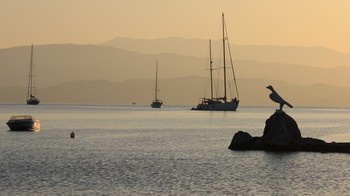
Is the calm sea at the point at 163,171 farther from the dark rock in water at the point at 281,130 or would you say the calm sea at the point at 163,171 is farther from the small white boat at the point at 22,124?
the small white boat at the point at 22,124

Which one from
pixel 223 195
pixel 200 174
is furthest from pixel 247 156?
pixel 223 195

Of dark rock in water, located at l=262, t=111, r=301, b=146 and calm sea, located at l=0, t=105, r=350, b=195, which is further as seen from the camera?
Answer: dark rock in water, located at l=262, t=111, r=301, b=146

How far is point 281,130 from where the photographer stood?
79938mm

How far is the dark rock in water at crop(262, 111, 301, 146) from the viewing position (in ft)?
259

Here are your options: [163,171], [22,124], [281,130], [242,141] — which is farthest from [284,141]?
[22,124]

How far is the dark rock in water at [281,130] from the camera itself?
259 ft

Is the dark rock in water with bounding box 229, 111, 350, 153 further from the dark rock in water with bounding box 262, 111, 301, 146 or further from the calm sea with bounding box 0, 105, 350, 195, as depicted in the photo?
the calm sea with bounding box 0, 105, 350, 195

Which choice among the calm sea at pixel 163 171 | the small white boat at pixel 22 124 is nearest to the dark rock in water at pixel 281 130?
the calm sea at pixel 163 171

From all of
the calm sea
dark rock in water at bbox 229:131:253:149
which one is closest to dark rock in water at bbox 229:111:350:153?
dark rock in water at bbox 229:131:253:149

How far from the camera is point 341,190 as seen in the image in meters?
52.4

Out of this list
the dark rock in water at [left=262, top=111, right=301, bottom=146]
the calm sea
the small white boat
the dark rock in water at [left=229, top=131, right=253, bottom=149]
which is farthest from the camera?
the small white boat

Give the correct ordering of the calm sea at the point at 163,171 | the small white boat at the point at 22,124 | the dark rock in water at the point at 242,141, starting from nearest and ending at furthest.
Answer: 1. the calm sea at the point at 163,171
2. the dark rock in water at the point at 242,141
3. the small white boat at the point at 22,124

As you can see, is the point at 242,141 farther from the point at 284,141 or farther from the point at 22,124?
the point at 22,124

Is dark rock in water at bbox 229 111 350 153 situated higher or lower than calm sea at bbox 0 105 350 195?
higher
